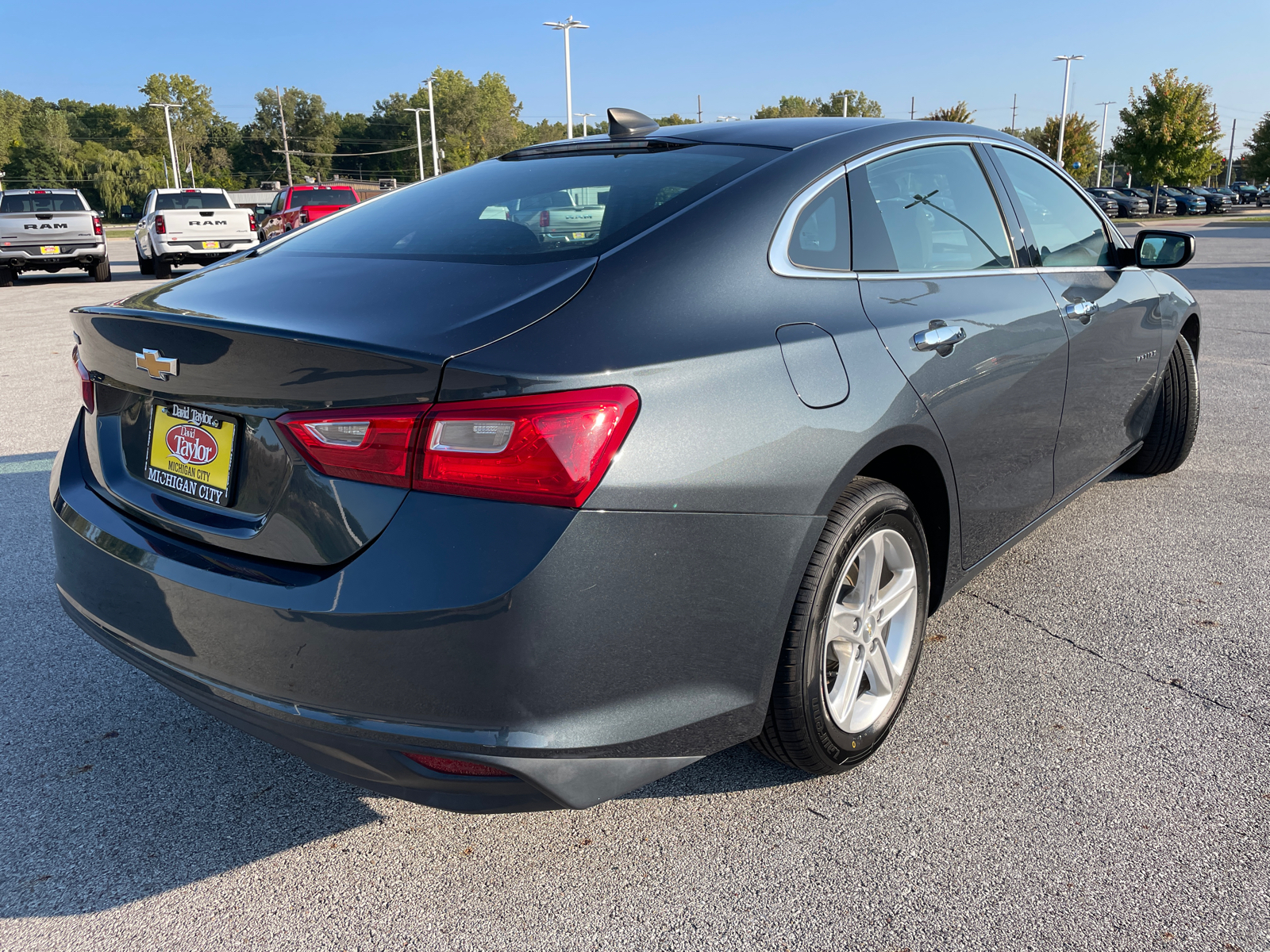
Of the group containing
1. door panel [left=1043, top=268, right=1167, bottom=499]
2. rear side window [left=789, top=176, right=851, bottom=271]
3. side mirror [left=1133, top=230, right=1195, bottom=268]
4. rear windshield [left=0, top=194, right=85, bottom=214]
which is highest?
rear windshield [left=0, top=194, right=85, bottom=214]

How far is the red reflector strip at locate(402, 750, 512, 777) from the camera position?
5.84 feet

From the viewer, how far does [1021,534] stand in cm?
326

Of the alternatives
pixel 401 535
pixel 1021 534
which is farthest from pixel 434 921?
pixel 1021 534

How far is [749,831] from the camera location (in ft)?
7.45

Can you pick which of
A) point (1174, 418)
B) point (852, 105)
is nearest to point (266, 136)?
point (852, 105)

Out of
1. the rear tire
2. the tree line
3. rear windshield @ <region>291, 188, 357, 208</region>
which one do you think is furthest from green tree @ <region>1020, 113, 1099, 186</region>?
the rear tire

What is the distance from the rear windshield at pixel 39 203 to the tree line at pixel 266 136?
55708 mm

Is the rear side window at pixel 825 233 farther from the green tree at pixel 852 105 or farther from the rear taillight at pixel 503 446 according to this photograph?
the green tree at pixel 852 105

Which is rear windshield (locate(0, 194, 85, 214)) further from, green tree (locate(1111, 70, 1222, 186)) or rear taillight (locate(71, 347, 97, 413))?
green tree (locate(1111, 70, 1222, 186))

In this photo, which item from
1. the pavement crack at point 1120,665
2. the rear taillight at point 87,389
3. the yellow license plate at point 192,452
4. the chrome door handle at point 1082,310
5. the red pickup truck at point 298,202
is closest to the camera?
the yellow license plate at point 192,452

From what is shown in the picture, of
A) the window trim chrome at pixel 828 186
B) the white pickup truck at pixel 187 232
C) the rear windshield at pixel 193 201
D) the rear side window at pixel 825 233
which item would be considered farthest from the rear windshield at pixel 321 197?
the rear side window at pixel 825 233

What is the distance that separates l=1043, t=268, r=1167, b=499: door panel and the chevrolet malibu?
27.1 inches

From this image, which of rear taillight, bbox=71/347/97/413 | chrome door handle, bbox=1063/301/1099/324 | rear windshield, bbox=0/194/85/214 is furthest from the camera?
rear windshield, bbox=0/194/85/214

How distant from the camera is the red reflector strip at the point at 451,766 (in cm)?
178
